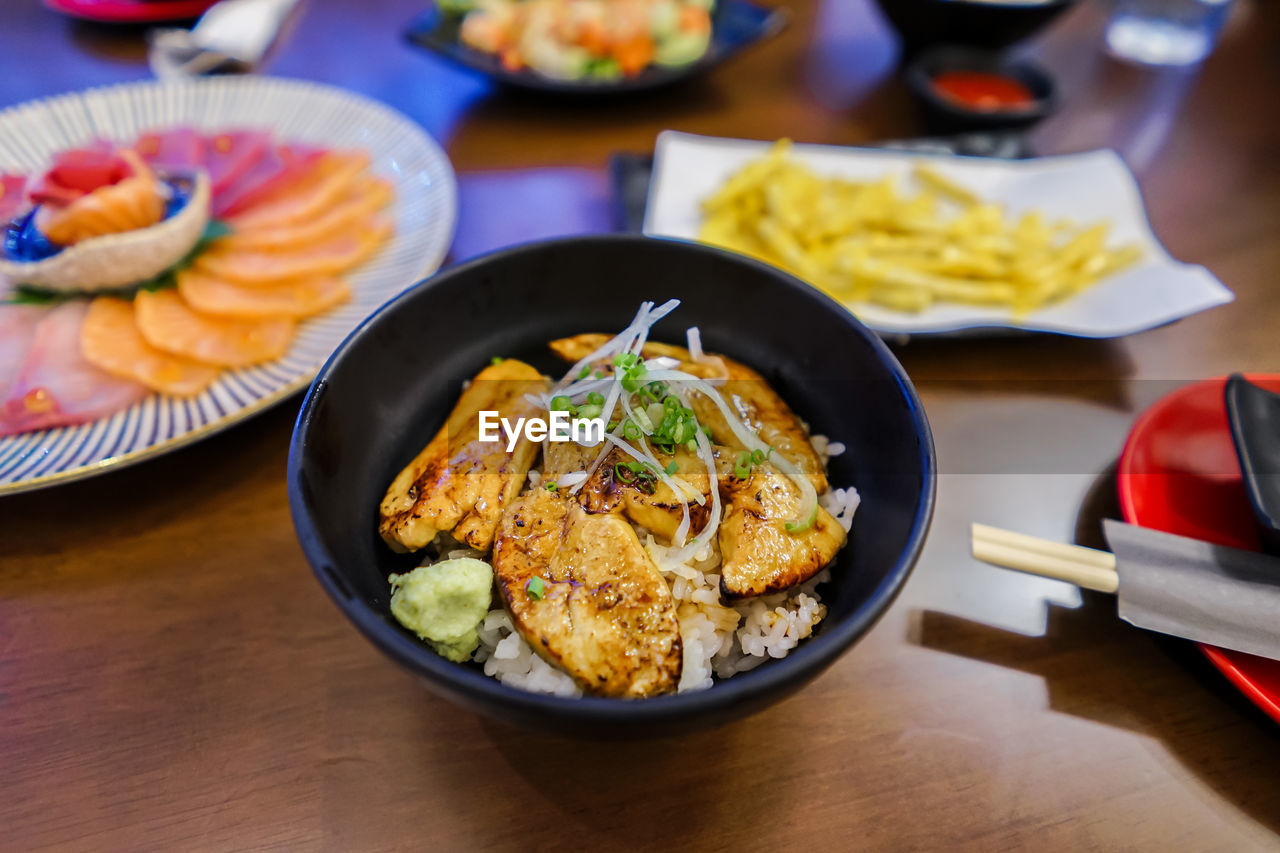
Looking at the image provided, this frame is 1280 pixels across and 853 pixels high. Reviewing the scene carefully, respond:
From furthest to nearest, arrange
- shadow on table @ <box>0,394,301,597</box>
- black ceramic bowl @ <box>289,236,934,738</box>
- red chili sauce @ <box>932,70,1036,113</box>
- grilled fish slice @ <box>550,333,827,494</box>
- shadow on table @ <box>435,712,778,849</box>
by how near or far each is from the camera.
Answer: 1. red chili sauce @ <box>932,70,1036,113</box>
2. shadow on table @ <box>0,394,301,597</box>
3. grilled fish slice @ <box>550,333,827,494</box>
4. shadow on table @ <box>435,712,778,849</box>
5. black ceramic bowl @ <box>289,236,934,738</box>

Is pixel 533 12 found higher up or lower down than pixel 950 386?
higher up

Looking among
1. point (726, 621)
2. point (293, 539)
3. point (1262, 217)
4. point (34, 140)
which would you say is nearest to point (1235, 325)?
point (1262, 217)

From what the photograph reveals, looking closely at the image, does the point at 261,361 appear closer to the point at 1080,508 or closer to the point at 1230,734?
the point at 1080,508

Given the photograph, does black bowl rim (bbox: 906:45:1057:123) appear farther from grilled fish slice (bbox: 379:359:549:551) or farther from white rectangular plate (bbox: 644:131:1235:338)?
grilled fish slice (bbox: 379:359:549:551)

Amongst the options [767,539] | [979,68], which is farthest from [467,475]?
[979,68]

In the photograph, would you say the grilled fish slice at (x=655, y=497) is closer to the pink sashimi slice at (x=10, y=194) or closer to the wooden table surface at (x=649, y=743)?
the wooden table surface at (x=649, y=743)

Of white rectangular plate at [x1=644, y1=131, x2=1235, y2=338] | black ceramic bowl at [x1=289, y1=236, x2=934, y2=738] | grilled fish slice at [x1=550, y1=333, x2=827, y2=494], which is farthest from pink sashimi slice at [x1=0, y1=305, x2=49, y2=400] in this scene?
white rectangular plate at [x1=644, y1=131, x2=1235, y2=338]
